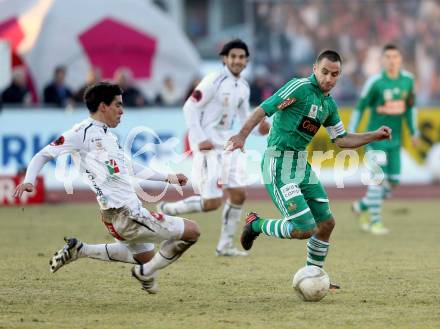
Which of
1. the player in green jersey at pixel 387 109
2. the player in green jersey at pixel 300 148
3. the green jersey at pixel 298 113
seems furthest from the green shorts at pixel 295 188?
the player in green jersey at pixel 387 109

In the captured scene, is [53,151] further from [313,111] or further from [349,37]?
[349,37]

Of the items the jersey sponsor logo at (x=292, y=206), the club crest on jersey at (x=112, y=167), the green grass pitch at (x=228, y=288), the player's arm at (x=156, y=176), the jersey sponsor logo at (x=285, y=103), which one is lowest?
the green grass pitch at (x=228, y=288)

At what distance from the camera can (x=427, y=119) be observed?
21.2 meters

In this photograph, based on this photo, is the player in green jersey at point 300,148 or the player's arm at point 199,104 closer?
the player in green jersey at point 300,148

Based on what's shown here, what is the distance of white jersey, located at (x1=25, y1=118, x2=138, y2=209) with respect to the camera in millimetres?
8430

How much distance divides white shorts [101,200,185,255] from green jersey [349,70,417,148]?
6.66 meters

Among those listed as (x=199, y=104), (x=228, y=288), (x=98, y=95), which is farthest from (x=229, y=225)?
(x=98, y=95)

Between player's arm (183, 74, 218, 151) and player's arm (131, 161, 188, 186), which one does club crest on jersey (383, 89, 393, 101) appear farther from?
player's arm (131, 161, 188, 186)

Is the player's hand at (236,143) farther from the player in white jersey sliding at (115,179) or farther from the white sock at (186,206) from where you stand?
the white sock at (186,206)

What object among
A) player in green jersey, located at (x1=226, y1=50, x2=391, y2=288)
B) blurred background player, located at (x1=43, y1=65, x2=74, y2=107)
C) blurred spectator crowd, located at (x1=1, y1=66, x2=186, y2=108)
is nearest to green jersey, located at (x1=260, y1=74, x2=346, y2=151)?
player in green jersey, located at (x1=226, y1=50, x2=391, y2=288)

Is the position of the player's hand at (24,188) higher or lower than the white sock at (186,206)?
higher

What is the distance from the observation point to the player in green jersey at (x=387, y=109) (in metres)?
14.7

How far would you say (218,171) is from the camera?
Answer: 39.9 ft

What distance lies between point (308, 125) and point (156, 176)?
1.49 meters
